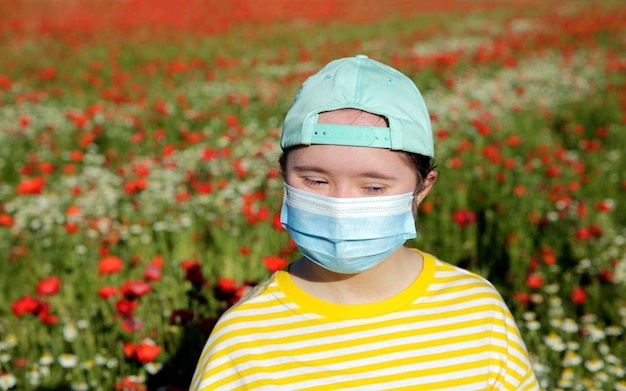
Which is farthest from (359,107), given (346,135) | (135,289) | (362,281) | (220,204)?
(220,204)

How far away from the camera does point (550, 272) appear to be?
344cm

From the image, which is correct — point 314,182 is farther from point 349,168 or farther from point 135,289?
point 135,289

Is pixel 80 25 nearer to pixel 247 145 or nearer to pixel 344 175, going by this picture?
pixel 247 145

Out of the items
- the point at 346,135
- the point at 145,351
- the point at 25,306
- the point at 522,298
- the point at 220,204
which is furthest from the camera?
the point at 220,204

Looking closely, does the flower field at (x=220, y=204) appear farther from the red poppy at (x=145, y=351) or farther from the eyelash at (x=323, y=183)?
the eyelash at (x=323, y=183)

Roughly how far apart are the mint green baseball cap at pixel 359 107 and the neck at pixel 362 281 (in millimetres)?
320

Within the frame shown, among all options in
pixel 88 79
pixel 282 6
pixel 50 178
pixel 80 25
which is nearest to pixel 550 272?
pixel 50 178

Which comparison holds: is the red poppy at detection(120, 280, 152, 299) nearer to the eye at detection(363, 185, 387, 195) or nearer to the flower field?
the flower field

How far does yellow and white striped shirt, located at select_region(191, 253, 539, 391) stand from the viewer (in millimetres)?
1497

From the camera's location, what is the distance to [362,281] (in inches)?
64.1

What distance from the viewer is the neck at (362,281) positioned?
1.60 m

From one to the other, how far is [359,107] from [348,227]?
294mm

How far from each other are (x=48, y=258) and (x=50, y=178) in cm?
169

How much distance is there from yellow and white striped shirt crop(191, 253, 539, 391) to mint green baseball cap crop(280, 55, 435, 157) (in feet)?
1.31
